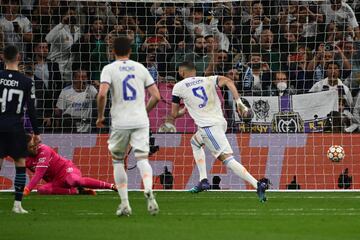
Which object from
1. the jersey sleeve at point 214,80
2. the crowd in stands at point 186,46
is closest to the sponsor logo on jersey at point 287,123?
the crowd in stands at point 186,46

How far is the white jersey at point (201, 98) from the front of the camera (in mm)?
18031

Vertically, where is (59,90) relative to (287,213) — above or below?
above

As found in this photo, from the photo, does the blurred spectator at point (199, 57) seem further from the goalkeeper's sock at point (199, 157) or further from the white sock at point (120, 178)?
the white sock at point (120, 178)

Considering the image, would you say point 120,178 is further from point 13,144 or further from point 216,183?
point 216,183

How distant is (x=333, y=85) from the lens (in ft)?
73.6

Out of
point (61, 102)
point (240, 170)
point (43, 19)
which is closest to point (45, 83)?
point (61, 102)

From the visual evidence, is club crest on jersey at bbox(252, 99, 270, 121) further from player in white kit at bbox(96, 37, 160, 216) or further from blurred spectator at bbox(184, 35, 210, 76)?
player in white kit at bbox(96, 37, 160, 216)

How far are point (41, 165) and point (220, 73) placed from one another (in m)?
6.31

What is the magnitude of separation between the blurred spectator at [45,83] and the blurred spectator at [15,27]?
34cm

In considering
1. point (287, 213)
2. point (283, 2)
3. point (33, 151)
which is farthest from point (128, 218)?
point (283, 2)

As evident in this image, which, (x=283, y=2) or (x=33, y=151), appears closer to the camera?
(x=33, y=151)

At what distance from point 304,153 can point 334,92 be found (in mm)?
1724

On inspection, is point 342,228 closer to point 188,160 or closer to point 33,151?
point 33,151

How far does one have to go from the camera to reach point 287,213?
1412 cm
